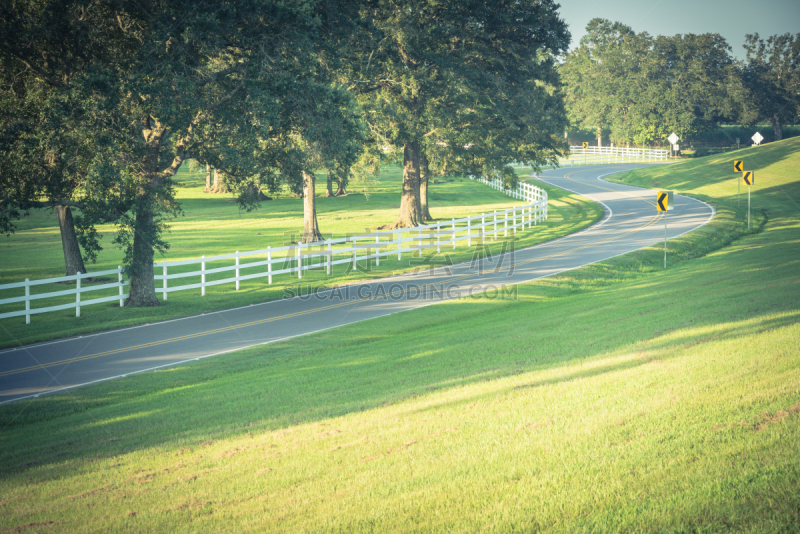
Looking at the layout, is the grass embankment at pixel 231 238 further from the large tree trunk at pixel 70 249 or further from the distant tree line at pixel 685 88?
the distant tree line at pixel 685 88

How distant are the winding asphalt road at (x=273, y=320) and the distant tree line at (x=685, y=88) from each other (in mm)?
65537

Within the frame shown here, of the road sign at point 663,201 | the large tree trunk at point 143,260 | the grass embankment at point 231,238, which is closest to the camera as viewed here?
the large tree trunk at point 143,260

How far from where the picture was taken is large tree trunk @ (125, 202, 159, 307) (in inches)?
705

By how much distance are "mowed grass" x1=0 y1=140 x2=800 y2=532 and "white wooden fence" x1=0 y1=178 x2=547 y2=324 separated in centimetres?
801

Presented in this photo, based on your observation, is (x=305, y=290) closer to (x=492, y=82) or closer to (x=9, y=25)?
(x=9, y=25)

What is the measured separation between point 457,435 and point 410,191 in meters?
31.6

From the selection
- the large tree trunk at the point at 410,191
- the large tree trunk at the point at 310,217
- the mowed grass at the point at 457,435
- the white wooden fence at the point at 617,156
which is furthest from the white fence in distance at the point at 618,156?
the mowed grass at the point at 457,435

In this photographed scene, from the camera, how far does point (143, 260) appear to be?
61.2 feet

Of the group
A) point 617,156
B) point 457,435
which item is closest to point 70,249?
point 457,435

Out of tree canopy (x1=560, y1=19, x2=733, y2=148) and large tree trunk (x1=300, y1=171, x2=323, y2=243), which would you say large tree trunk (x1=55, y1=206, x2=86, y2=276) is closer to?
large tree trunk (x1=300, y1=171, x2=323, y2=243)

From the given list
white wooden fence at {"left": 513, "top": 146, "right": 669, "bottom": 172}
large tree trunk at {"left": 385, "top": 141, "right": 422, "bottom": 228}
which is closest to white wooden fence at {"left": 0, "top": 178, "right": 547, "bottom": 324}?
large tree trunk at {"left": 385, "top": 141, "right": 422, "bottom": 228}

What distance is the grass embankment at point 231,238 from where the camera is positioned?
18.4m

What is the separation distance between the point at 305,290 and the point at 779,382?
57.0 ft

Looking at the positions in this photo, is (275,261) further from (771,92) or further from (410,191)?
(771,92)
